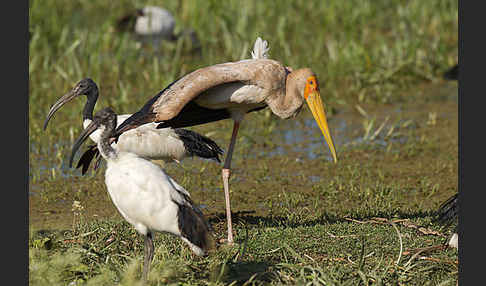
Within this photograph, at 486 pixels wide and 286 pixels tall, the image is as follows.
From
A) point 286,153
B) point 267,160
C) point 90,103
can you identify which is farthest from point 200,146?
point 286,153

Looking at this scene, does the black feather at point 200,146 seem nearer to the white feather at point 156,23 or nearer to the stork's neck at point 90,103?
the stork's neck at point 90,103

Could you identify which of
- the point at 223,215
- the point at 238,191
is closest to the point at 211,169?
the point at 238,191

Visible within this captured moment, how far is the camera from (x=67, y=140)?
7941mm

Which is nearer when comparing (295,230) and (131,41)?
(295,230)

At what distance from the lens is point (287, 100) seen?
5.45 meters

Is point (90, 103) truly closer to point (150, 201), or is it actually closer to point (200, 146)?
point (200, 146)

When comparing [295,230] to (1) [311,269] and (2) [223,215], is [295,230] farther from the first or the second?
(1) [311,269]

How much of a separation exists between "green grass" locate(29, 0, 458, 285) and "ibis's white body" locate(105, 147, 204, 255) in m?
0.24

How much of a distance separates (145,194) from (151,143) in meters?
2.33

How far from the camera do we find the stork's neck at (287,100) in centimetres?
543

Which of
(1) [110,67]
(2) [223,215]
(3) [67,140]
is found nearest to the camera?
(2) [223,215]

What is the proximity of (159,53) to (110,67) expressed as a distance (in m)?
1.30

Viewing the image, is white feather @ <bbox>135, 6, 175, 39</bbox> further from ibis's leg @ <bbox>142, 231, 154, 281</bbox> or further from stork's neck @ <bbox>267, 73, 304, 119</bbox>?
ibis's leg @ <bbox>142, 231, 154, 281</bbox>

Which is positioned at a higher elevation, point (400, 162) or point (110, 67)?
point (110, 67)
